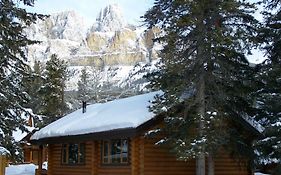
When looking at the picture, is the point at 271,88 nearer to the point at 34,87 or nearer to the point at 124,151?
the point at 124,151

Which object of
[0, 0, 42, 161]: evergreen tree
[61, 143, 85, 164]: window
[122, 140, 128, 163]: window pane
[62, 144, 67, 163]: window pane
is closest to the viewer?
[0, 0, 42, 161]: evergreen tree

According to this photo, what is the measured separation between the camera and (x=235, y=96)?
16.6 m

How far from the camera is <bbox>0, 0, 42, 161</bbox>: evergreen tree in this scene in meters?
15.5

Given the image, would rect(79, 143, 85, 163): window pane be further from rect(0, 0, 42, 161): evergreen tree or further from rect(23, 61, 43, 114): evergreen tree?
rect(0, 0, 42, 161): evergreen tree

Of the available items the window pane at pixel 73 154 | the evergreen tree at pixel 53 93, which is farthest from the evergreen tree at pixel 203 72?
the evergreen tree at pixel 53 93

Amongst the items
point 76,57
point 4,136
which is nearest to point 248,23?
point 4,136

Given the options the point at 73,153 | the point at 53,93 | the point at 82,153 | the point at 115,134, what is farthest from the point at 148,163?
the point at 53,93

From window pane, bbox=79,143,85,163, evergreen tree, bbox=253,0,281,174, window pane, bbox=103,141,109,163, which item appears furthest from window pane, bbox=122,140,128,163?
evergreen tree, bbox=253,0,281,174

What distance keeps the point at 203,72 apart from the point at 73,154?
9578 millimetres

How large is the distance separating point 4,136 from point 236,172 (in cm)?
995

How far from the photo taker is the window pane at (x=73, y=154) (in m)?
22.4

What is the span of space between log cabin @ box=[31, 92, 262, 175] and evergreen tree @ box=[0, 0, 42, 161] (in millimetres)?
3471

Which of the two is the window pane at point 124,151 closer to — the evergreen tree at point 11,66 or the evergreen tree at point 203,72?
the evergreen tree at point 203,72

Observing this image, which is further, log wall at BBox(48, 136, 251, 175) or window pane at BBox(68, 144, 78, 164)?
window pane at BBox(68, 144, 78, 164)
